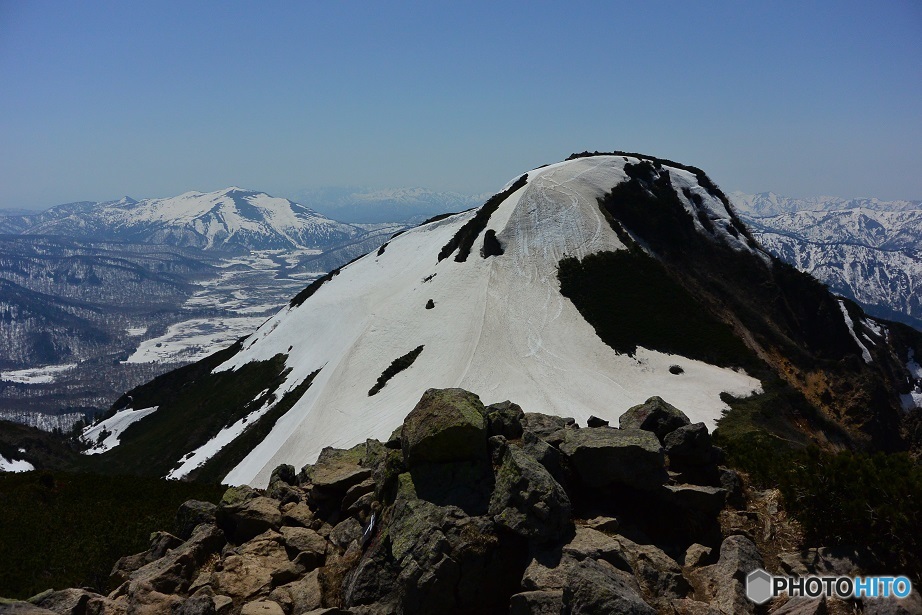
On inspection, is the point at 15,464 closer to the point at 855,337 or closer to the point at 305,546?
the point at 305,546

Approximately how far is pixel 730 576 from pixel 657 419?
22.8 feet

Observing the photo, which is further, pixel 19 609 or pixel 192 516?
pixel 192 516

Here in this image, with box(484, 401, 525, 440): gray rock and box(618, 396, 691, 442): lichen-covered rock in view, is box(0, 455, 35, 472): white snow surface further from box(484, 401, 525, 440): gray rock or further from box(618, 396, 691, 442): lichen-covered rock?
box(618, 396, 691, 442): lichen-covered rock

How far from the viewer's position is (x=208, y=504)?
1916 centimetres

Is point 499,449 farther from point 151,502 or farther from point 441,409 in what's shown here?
point 151,502

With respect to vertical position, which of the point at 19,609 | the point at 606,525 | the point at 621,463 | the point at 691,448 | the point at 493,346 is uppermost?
the point at 621,463

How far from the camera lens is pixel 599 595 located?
984cm

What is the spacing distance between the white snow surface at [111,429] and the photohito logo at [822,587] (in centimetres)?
12743

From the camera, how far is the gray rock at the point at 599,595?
32.0ft

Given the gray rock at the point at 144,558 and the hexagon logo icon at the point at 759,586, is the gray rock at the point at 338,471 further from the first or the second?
the hexagon logo icon at the point at 759,586

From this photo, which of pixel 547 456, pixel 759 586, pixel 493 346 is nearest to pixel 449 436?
pixel 547 456

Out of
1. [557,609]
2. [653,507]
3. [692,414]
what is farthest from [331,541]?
[692,414]

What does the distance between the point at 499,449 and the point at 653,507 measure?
480 centimetres

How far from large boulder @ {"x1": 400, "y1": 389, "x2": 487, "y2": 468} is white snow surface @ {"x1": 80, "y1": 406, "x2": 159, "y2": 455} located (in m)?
120
